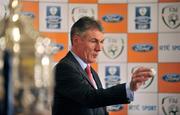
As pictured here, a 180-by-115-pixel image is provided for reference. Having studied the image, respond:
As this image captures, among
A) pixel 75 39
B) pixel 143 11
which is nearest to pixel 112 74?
pixel 143 11

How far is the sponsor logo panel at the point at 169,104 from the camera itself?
2549 millimetres

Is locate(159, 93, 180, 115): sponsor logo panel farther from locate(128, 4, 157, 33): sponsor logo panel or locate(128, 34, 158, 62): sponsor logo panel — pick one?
locate(128, 4, 157, 33): sponsor logo panel

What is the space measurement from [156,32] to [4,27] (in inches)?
97.4

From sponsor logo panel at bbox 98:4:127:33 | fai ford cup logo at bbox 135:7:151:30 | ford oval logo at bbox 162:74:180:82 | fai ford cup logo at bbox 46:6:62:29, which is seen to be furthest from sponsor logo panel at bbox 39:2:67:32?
ford oval logo at bbox 162:74:180:82

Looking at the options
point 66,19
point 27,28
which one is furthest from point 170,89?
point 27,28

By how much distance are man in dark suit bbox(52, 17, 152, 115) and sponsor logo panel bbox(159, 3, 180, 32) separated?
123 centimetres

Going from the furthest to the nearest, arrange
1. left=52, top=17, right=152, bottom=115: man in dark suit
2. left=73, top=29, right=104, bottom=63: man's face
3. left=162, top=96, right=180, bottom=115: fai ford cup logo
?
left=162, top=96, right=180, bottom=115: fai ford cup logo, left=73, top=29, right=104, bottom=63: man's face, left=52, top=17, right=152, bottom=115: man in dark suit

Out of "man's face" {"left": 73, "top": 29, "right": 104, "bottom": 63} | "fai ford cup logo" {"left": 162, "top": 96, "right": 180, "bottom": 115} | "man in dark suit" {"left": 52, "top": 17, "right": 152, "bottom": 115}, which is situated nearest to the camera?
"man in dark suit" {"left": 52, "top": 17, "right": 152, "bottom": 115}

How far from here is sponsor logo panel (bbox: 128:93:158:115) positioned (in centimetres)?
255

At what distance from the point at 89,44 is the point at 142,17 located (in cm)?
129

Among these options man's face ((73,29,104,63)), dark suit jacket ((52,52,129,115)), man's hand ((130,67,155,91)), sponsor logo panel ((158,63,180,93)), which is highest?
man's face ((73,29,104,63))

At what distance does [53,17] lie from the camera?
8.63ft

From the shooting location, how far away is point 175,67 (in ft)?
8.43

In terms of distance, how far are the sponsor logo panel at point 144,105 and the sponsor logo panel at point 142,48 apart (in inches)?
10.4
